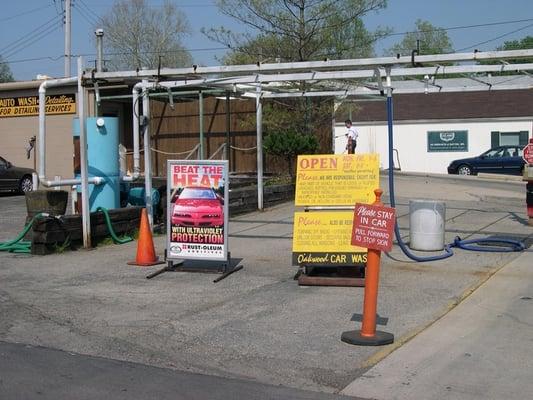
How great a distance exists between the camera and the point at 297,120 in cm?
1998

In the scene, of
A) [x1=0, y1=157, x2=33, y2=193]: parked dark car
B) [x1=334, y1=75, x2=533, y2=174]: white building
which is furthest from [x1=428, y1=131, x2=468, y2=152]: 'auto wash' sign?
[x1=0, y1=157, x2=33, y2=193]: parked dark car

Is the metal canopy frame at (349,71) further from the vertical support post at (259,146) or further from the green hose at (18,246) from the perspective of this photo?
the vertical support post at (259,146)

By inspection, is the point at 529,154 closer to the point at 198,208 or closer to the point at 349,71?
the point at 349,71

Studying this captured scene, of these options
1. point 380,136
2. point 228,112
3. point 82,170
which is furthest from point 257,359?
point 380,136

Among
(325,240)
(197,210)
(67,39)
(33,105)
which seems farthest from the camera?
(67,39)

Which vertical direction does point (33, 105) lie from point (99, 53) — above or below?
below

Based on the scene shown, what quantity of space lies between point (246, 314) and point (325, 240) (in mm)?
1997

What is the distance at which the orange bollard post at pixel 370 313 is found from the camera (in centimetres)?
664

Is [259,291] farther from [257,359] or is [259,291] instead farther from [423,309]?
[257,359]

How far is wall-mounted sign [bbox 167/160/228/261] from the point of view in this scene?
10.1 metres

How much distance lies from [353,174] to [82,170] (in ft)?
17.5

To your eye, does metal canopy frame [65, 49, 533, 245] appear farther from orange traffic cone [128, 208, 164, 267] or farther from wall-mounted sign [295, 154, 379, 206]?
orange traffic cone [128, 208, 164, 267]

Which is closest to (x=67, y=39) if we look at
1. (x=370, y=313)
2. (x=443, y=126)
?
(x=443, y=126)

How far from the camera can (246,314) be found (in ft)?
26.1
